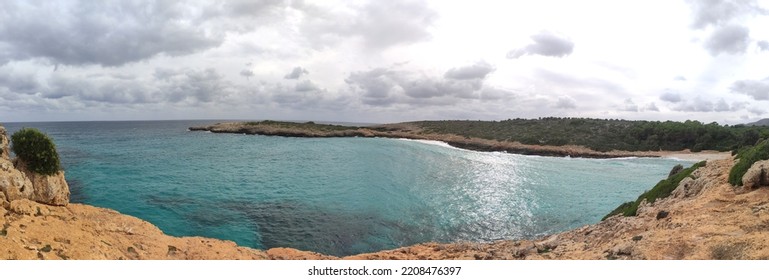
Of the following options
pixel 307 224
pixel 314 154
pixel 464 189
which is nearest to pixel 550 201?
pixel 464 189

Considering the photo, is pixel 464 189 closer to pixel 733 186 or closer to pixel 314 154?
pixel 733 186

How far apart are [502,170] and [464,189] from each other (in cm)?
1340

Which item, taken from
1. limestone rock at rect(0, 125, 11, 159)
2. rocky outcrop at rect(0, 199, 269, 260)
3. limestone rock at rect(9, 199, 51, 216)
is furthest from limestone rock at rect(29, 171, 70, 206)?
limestone rock at rect(0, 125, 11, 159)

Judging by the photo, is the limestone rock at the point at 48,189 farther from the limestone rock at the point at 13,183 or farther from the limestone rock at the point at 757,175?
the limestone rock at the point at 757,175

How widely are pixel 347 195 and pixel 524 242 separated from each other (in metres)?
15.0

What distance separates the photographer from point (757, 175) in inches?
515

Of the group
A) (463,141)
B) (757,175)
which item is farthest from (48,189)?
(463,141)

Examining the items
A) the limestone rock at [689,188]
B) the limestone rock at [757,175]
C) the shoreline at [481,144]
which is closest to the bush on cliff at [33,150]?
the limestone rock at [757,175]

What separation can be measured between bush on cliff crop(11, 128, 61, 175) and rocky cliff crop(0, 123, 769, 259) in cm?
44

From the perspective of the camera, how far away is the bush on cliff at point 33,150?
44.6 feet

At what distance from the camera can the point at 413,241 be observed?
19.2 meters

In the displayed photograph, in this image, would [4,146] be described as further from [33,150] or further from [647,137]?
[647,137]

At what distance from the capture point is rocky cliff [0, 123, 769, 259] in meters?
9.70

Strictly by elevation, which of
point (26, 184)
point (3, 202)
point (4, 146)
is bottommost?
point (3, 202)
